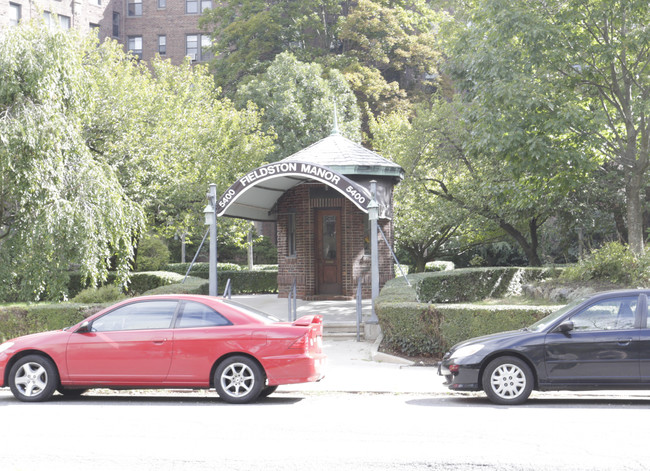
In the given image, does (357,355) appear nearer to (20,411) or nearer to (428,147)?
(20,411)

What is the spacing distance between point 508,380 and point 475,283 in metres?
13.9

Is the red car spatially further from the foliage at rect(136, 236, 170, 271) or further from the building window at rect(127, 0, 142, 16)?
the building window at rect(127, 0, 142, 16)

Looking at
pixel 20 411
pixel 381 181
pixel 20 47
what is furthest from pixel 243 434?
pixel 381 181

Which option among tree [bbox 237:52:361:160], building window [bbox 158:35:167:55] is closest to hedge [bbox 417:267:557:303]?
tree [bbox 237:52:361:160]

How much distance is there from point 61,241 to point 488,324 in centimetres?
952

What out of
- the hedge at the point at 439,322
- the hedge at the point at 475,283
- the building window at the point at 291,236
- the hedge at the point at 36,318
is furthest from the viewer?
the hedge at the point at 475,283

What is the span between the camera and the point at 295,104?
33906mm

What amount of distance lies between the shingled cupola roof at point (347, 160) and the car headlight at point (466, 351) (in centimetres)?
1089

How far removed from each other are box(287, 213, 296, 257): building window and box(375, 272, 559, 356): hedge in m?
8.03

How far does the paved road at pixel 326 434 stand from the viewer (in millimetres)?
6066

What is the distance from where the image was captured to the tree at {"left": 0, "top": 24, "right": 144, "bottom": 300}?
15.5 m

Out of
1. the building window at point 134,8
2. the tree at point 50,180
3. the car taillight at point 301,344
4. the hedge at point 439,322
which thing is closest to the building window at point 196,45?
the building window at point 134,8

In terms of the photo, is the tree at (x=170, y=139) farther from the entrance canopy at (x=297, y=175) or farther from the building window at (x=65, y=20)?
the building window at (x=65, y=20)

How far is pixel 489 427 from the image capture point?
7.46 metres
